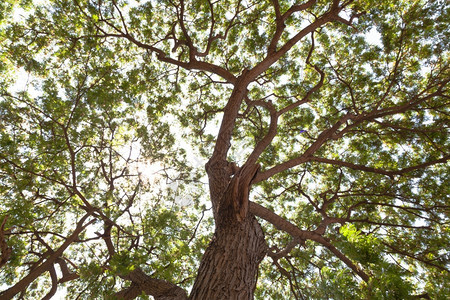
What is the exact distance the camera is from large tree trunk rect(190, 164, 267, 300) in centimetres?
233

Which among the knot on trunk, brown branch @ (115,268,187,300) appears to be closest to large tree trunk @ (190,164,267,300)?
the knot on trunk

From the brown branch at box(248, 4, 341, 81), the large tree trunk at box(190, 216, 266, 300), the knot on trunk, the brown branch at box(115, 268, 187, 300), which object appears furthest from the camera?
the brown branch at box(248, 4, 341, 81)

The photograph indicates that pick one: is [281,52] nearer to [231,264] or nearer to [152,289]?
[231,264]

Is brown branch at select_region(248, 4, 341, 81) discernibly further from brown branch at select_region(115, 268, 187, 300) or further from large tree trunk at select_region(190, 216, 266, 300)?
brown branch at select_region(115, 268, 187, 300)

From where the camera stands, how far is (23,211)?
14.4ft

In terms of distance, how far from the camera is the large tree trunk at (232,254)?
233cm

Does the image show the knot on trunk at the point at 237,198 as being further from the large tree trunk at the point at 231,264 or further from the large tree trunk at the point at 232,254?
the large tree trunk at the point at 231,264

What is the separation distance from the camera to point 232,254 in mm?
2648

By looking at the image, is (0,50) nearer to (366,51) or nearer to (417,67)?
(366,51)

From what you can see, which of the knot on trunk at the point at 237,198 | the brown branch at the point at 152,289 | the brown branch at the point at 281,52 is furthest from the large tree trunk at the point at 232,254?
the brown branch at the point at 281,52

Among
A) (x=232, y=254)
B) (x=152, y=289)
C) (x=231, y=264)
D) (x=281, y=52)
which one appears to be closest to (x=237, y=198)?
(x=232, y=254)

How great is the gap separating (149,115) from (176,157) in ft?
4.83

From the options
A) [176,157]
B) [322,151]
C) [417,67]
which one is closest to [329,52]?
[417,67]

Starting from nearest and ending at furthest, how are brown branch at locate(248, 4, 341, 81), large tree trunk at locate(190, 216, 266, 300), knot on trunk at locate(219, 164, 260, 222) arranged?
large tree trunk at locate(190, 216, 266, 300), knot on trunk at locate(219, 164, 260, 222), brown branch at locate(248, 4, 341, 81)
